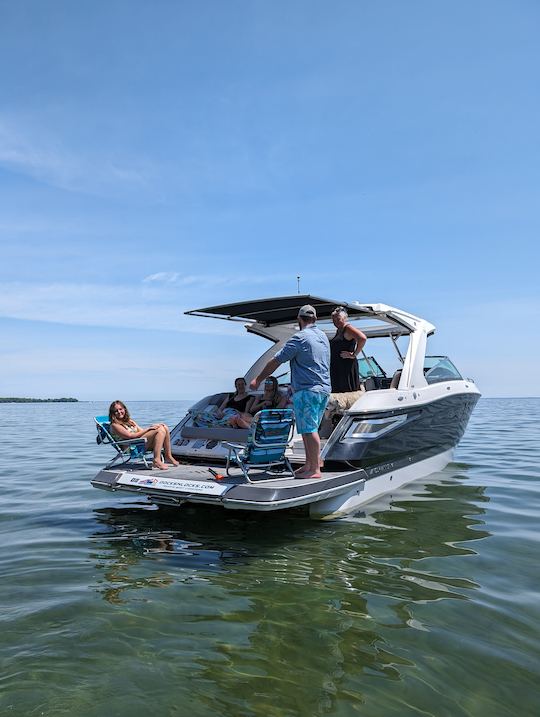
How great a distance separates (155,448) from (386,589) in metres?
3.15

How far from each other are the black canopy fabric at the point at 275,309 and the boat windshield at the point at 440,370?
1552mm

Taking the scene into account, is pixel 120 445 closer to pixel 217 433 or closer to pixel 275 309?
pixel 217 433

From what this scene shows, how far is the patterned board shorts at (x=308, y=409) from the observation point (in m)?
5.39

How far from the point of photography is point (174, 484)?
5.32m

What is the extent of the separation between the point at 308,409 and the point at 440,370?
351cm

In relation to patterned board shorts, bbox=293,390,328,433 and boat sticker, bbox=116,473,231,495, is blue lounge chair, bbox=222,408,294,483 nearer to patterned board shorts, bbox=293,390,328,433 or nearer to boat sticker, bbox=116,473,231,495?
patterned board shorts, bbox=293,390,328,433

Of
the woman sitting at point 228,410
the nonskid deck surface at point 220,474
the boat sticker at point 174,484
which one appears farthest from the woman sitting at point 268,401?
the boat sticker at point 174,484

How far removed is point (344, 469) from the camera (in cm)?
592

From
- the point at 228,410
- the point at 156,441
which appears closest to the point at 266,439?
the point at 156,441

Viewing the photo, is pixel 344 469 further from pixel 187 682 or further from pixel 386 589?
pixel 187 682

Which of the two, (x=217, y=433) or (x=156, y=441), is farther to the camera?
(x=217, y=433)

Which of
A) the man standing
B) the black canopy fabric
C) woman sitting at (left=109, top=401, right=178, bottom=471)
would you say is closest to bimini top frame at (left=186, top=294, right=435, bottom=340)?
the black canopy fabric

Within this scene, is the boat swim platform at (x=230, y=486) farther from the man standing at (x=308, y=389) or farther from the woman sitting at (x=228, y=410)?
the woman sitting at (x=228, y=410)

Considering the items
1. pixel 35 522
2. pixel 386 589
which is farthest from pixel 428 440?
pixel 35 522
